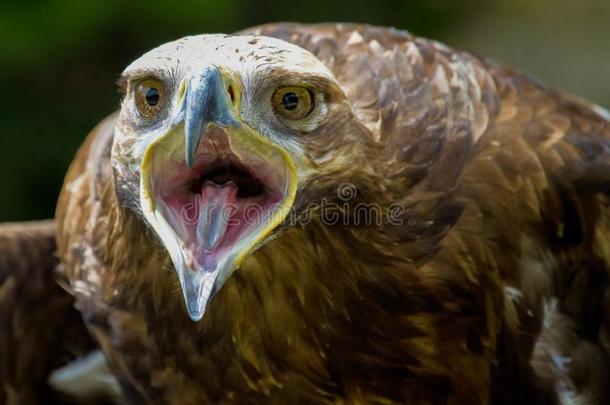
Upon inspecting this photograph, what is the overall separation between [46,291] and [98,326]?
69cm

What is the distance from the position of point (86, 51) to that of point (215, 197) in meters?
3.73

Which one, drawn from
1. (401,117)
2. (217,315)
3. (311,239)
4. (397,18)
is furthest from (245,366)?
(397,18)

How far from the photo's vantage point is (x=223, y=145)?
9.00ft

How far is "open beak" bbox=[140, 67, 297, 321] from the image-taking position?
2.64 meters

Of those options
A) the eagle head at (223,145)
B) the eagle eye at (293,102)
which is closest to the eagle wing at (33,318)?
the eagle head at (223,145)

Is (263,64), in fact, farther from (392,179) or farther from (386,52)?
(386,52)

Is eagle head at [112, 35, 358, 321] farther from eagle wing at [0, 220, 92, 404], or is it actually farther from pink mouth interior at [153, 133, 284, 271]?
eagle wing at [0, 220, 92, 404]

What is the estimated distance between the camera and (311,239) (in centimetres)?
299

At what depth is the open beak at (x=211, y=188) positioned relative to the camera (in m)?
2.64

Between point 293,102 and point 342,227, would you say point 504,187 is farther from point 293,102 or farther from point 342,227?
point 293,102

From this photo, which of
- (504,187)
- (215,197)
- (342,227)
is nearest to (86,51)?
(504,187)

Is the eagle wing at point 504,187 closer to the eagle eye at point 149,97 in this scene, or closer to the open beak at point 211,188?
the open beak at point 211,188

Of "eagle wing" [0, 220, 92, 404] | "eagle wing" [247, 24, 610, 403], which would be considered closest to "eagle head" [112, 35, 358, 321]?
"eagle wing" [247, 24, 610, 403]

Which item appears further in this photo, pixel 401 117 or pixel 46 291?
pixel 46 291
